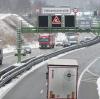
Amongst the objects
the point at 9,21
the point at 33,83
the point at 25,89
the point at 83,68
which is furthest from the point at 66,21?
the point at 9,21

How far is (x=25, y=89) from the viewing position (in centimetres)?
3534

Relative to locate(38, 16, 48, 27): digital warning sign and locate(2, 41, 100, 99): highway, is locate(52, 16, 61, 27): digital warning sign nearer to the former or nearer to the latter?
locate(38, 16, 48, 27): digital warning sign

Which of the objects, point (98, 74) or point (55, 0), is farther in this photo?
point (55, 0)

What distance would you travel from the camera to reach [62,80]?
25391 millimetres

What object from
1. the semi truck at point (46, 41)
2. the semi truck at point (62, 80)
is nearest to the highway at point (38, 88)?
the semi truck at point (62, 80)

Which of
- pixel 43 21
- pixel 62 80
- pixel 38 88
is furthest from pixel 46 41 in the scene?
pixel 62 80

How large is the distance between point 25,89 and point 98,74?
532 inches

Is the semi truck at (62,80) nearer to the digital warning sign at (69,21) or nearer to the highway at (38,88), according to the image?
the highway at (38,88)

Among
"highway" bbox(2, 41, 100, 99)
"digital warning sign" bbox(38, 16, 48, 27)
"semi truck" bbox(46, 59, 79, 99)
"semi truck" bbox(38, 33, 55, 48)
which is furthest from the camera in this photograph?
"semi truck" bbox(38, 33, 55, 48)

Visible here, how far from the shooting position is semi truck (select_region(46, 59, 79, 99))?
25.5 metres

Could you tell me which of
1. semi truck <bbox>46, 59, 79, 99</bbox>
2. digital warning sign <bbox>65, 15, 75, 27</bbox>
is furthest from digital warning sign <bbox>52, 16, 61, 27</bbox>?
semi truck <bbox>46, 59, 79, 99</bbox>

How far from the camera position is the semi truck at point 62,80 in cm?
2547

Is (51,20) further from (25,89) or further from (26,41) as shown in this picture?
(26,41)

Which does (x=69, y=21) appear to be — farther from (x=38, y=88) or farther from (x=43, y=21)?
(x=38, y=88)
